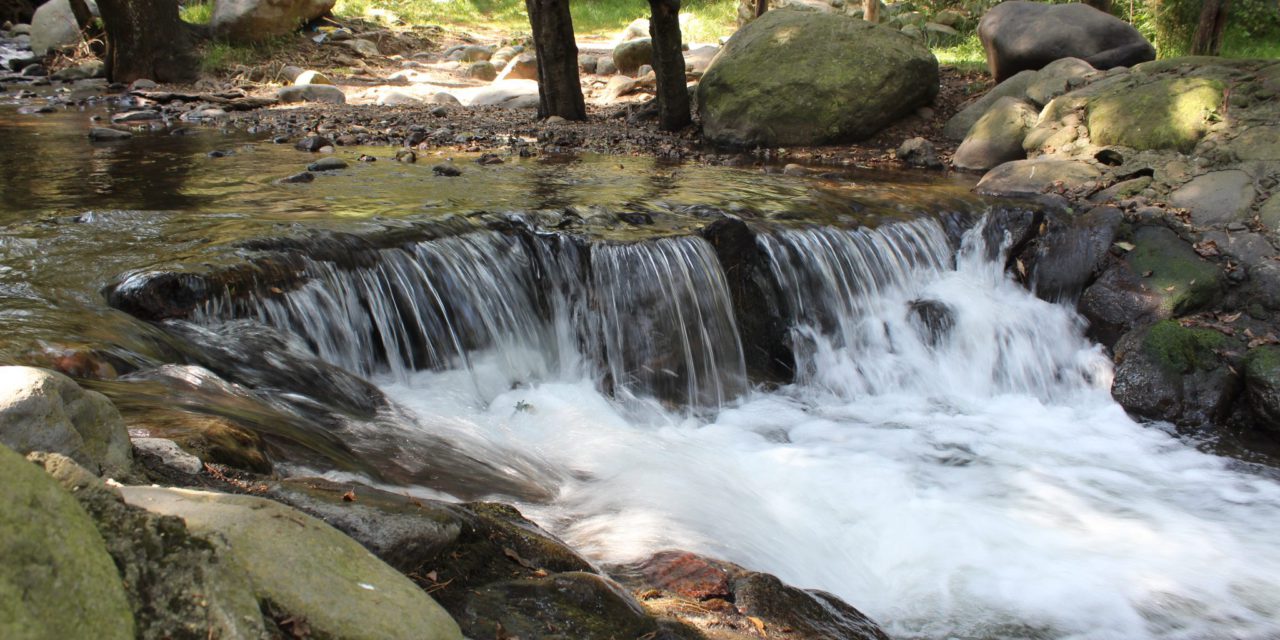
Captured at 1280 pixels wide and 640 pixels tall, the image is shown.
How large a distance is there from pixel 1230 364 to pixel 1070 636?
3.86m

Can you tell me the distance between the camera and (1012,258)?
27.2ft

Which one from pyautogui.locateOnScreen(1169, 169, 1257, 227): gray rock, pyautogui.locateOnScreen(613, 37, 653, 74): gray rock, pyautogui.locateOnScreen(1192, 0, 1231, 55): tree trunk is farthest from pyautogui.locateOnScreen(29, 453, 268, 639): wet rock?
pyautogui.locateOnScreen(613, 37, 653, 74): gray rock

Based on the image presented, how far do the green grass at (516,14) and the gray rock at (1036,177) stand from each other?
1576 centimetres

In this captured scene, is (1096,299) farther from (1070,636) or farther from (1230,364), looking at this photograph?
(1070,636)

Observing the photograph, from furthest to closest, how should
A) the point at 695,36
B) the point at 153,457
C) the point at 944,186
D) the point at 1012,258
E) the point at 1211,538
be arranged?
the point at 695,36 < the point at 944,186 < the point at 1012,258 < the point at 1211,538 < the point at 153,457

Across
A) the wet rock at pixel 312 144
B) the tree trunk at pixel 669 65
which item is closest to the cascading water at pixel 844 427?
the wet rock at pixel 312 144

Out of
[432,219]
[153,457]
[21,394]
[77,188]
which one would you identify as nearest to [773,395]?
[432,219]

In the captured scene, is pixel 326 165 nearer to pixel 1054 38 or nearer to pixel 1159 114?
pixel 1159 114

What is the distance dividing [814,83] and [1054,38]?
3.20 meters

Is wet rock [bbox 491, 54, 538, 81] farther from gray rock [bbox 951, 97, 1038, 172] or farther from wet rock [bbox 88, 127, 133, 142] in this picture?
gray rock [bbox 951, 97, 1038, 172]

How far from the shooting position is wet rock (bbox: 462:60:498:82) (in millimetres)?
20641

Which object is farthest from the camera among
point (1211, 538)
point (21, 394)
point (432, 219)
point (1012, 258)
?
point (1012, 258)

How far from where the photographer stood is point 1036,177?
30.6 feet

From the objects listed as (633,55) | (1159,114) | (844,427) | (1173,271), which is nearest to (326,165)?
(844,427)
